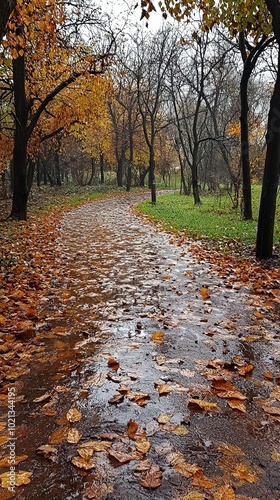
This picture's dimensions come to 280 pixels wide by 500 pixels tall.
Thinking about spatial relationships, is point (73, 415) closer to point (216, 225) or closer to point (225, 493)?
point (225, 493)

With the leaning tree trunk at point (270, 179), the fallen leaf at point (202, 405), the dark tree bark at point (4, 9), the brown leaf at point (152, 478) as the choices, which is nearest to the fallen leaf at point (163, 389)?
the fallen leaf at point (202, 405)

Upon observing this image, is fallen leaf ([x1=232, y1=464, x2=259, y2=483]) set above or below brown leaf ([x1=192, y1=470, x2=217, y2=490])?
below

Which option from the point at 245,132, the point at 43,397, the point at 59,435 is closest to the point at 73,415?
the point at 59,435

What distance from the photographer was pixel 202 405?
113 inches

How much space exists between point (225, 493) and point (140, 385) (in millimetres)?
1220

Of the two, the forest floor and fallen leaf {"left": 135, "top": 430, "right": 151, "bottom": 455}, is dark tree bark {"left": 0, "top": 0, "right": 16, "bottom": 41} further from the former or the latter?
fallen leaf {"left": 135, "top": 430, "right": 151, "bottom": 455}

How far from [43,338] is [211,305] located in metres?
2.39

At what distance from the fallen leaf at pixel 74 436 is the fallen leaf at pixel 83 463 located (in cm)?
17

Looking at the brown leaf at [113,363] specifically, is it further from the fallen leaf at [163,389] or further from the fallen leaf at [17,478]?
the fallen leaf at [17,478]

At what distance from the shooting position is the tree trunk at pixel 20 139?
12992mm

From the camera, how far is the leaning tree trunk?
279 inches

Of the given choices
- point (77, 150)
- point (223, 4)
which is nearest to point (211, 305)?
point (223, 4)

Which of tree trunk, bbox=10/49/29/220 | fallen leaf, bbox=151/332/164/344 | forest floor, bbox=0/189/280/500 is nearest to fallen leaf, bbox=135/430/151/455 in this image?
forest floor, bbox=0/189/280/500

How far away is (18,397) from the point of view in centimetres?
302
